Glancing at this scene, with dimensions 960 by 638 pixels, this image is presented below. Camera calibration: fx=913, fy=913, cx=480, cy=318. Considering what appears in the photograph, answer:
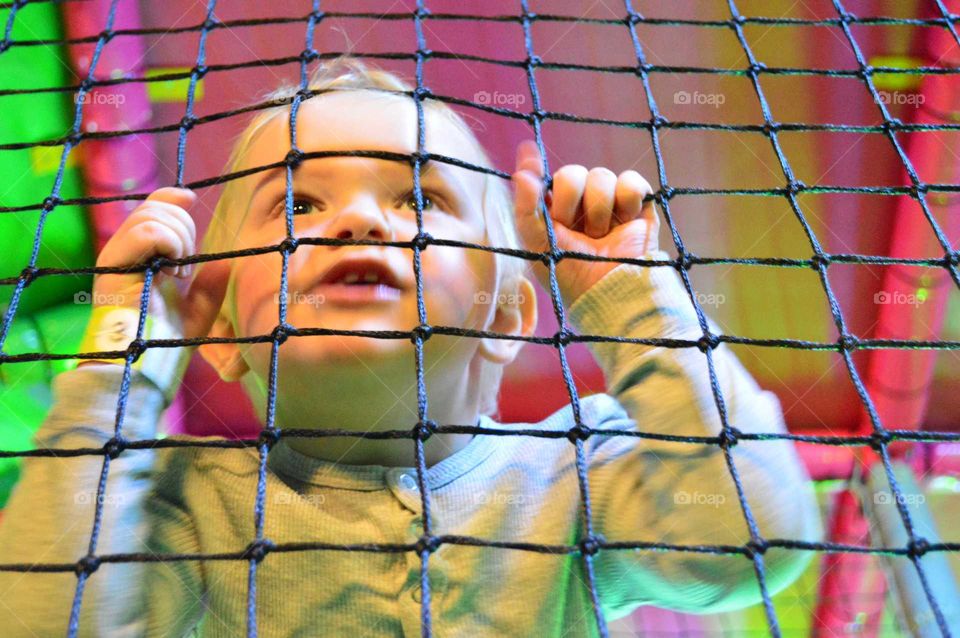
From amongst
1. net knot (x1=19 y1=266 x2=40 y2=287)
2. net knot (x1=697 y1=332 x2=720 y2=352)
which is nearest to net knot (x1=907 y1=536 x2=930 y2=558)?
net knot (x1=697 y1=332 x2=720 y2=352)

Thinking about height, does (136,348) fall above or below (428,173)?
below

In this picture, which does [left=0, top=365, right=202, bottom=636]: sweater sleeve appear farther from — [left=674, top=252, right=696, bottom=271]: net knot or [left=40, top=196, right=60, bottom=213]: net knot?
[left=674, top=252, right=696, bottom=271]: net knot

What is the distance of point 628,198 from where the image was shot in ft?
2.36

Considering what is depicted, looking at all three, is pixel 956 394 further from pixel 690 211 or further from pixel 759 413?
pixel 759 413

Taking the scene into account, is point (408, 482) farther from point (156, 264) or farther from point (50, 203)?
point (50, 203)

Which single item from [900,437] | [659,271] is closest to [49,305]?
[659,271]

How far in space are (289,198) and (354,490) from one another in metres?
0.24

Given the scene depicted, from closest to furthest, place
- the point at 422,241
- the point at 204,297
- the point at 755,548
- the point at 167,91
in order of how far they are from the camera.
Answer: the point at 755,548 → the point at 422,241 → the point at 204,297 → the point at 167,91

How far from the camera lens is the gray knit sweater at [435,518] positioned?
0.66 meters

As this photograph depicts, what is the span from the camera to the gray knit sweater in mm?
656

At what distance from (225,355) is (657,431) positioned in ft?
1.30

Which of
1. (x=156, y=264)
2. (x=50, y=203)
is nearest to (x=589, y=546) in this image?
(x=156, y=264)

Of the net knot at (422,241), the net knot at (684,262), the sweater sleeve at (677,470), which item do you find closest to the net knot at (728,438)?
the sweater sleeve at (677,470)

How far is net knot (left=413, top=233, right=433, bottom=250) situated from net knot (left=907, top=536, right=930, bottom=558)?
371 millimetres
